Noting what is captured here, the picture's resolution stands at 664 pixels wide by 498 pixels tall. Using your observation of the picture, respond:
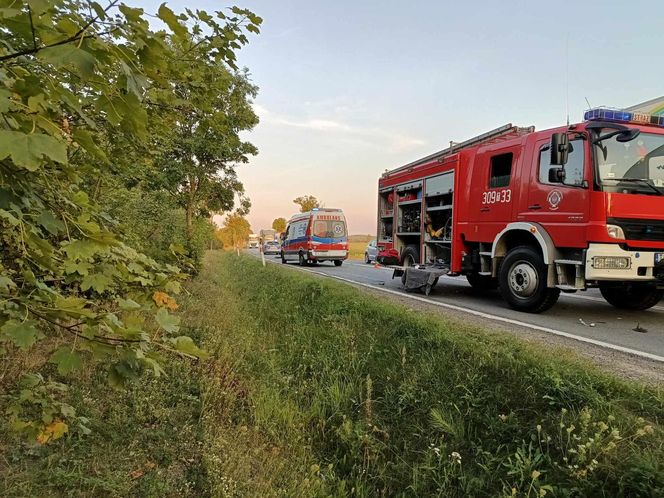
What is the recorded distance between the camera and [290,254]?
2377 centimetres

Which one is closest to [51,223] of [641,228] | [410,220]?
[641,228]

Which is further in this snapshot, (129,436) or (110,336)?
(129,436)

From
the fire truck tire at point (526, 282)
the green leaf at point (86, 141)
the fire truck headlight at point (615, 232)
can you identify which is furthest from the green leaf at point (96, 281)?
the fire truck tire at point (526, 282)

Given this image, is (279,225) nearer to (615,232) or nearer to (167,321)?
(615,232)

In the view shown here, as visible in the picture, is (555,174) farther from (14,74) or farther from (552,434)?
(14,74)

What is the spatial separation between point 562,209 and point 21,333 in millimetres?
6467

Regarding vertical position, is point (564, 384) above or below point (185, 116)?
below

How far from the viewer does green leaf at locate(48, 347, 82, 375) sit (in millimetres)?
1303

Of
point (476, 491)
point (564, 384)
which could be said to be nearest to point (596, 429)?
point (564, 384)

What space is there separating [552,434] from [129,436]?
3.00 m

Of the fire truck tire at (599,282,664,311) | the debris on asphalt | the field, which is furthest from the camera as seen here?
the fire truck tire at (599,282,664,311)

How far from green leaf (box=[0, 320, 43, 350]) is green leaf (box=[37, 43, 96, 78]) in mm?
752

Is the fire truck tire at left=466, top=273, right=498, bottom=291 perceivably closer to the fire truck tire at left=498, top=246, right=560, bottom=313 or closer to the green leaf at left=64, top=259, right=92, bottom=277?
the fire truck tire at left=498, top=246, right=560, bottom=313

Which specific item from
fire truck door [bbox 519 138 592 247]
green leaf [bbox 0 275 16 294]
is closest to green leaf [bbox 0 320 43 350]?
green leaf [bbox 0 275 16 294]
